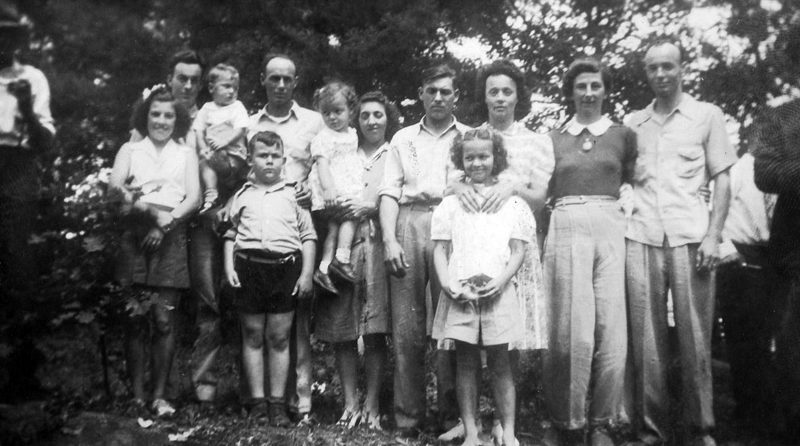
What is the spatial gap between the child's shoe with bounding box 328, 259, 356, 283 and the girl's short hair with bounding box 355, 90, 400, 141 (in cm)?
86

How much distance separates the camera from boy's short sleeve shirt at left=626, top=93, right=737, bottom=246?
4250mm

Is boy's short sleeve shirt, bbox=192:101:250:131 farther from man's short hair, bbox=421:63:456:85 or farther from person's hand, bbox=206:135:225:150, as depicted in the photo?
man's short hair, bbox=421:63:456:85

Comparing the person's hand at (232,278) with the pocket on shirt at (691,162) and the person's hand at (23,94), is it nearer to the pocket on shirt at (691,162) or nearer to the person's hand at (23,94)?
the person's hand at (23,94)

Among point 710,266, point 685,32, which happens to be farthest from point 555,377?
point 685,32

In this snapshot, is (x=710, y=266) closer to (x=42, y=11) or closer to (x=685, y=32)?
(x=685, y=32)

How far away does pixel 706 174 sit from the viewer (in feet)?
14.3

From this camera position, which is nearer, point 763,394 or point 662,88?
point 662,88

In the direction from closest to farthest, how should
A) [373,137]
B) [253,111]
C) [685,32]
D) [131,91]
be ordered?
[373,137], [131,91], [685,32], [253,111]

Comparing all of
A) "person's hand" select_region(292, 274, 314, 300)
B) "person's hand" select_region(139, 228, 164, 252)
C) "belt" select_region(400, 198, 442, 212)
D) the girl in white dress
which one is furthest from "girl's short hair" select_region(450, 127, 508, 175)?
Result: "person's hand" select_region(139, 228, 164, 252)

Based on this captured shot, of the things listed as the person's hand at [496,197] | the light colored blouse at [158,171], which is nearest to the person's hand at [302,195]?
the light colored blouse at [158,171]

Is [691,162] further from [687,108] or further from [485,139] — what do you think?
[485,139]

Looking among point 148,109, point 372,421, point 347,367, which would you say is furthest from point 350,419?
point 148,109

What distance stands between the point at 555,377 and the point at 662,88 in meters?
1.78

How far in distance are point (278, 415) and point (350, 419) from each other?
1.39 ft
